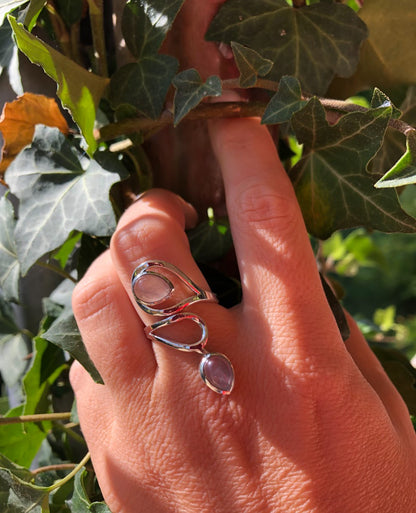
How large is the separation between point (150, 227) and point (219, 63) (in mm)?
126

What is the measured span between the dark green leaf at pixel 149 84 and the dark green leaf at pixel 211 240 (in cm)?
9

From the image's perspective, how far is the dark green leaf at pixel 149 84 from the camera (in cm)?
41

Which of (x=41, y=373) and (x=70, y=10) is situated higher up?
(x=70, y=10)

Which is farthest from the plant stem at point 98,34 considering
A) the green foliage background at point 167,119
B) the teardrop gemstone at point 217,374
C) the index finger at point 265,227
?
the teardrop gemstone at point 217,374

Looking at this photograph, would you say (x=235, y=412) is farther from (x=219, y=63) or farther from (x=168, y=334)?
(x=219, y=63)

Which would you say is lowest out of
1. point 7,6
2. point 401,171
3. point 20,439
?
point 20,439

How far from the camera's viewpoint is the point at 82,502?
454 millimetres

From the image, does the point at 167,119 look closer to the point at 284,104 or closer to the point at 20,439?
the point at 284,104

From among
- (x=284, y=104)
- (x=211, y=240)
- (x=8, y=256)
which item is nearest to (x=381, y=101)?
(x=284, y=104)

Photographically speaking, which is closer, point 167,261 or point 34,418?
point 167,261

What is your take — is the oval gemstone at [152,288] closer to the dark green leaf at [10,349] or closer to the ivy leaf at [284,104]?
the ivy leaf at [284,104]

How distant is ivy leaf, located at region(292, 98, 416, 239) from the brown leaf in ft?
0.59

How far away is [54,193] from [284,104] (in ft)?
0.60

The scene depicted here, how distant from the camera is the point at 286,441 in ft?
1.22
